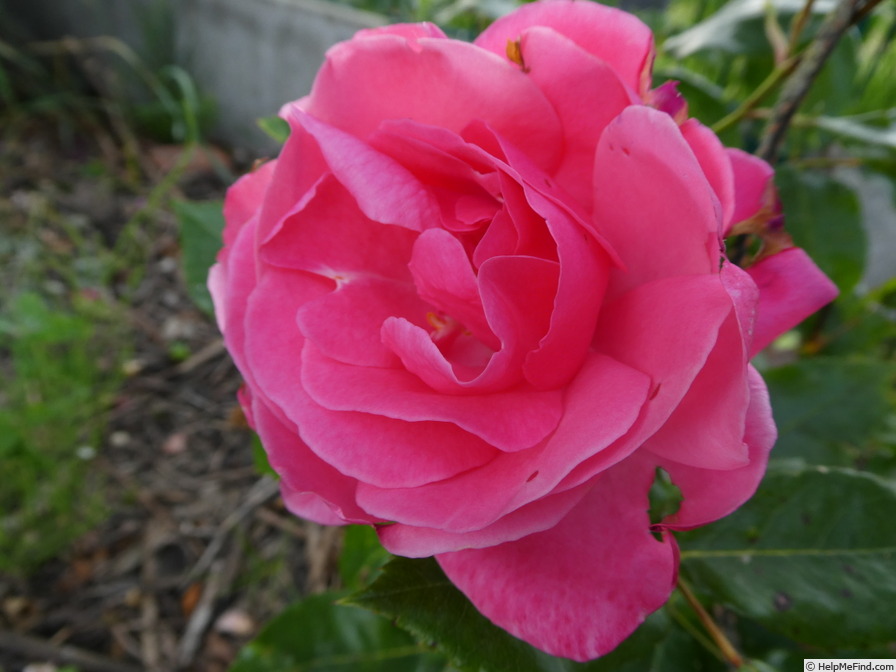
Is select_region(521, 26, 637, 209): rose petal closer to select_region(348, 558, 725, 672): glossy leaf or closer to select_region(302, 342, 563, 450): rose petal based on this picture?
select_region(302, 342, 563, 450): rose petal

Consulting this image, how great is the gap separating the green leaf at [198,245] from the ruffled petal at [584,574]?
47 cm

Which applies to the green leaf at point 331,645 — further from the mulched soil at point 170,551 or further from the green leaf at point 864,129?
the green leaf at point 864,129

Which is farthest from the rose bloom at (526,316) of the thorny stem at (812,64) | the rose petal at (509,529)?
the thorny stem at (812,64)

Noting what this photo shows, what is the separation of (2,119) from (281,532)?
7.56ft

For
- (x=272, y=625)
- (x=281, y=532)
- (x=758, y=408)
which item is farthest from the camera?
(x=281, y=532)

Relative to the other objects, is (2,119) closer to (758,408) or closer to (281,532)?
(281,532)

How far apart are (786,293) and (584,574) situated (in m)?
0.20

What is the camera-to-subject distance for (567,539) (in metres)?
0.37

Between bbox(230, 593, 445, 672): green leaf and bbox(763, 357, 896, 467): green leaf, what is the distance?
1.59ft

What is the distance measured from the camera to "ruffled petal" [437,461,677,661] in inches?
13.3

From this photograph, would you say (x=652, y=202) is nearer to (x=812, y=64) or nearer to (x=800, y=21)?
(x=812, y=64)

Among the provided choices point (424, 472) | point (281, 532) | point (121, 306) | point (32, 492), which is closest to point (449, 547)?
point (424, 472)

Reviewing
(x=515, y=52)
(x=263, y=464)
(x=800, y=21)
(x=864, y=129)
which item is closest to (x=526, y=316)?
(x=515, y=52)

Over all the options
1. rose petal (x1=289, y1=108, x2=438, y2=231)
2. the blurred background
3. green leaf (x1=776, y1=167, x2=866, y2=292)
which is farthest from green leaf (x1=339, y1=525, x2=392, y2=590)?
green leaf (x1=776, y1=167, x2=866, y2=292)
